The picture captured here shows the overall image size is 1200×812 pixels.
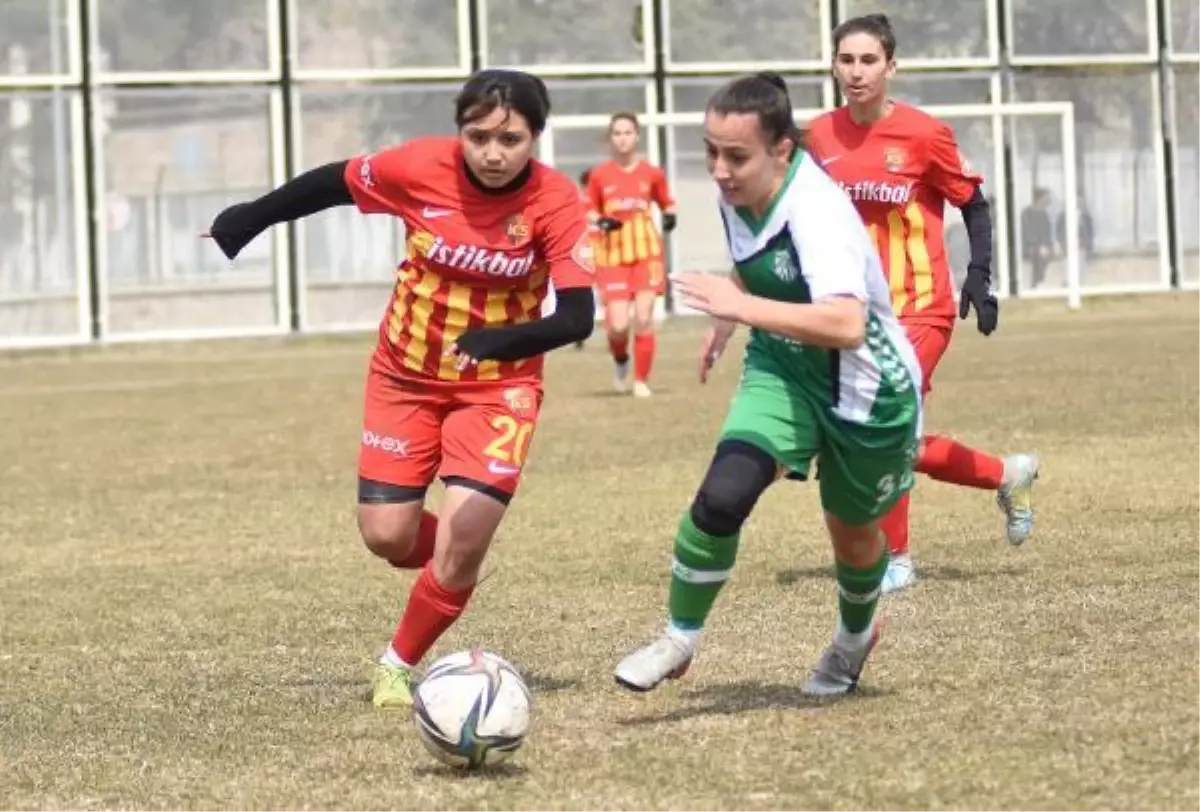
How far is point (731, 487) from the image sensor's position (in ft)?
20.1

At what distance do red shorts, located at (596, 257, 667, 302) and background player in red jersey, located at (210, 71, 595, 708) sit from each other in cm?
1300

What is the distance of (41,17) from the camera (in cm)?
3234

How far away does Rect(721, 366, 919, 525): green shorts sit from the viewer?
6.20 metres

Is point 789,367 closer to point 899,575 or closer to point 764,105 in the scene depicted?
point 764,105

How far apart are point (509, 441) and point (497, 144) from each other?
0.86 metres

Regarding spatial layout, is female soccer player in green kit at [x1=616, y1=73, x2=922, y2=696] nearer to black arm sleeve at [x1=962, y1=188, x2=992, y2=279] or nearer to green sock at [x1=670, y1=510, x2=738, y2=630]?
green sock at [x1=670, y1=510, x2=738, y2=630]

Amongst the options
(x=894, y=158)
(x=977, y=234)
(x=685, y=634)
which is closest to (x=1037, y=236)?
(x=977, y=234)

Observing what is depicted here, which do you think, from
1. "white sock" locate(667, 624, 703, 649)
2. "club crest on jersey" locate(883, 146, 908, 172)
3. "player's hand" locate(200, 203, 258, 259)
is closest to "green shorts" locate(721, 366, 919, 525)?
"white sock" locate(667, 624, 703, 649)

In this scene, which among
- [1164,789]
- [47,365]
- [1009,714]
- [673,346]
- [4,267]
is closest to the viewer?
[1164,789]

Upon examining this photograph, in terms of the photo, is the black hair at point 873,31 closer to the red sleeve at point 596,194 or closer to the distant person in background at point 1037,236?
the red sleeve at point 596,194

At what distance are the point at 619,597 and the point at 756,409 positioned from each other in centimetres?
275

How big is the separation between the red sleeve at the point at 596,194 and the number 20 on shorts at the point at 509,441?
13.2 meters

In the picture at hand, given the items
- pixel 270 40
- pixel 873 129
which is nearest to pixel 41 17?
pixel 270 40

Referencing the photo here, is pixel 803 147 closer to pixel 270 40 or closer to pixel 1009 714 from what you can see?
pixel 1009 714
